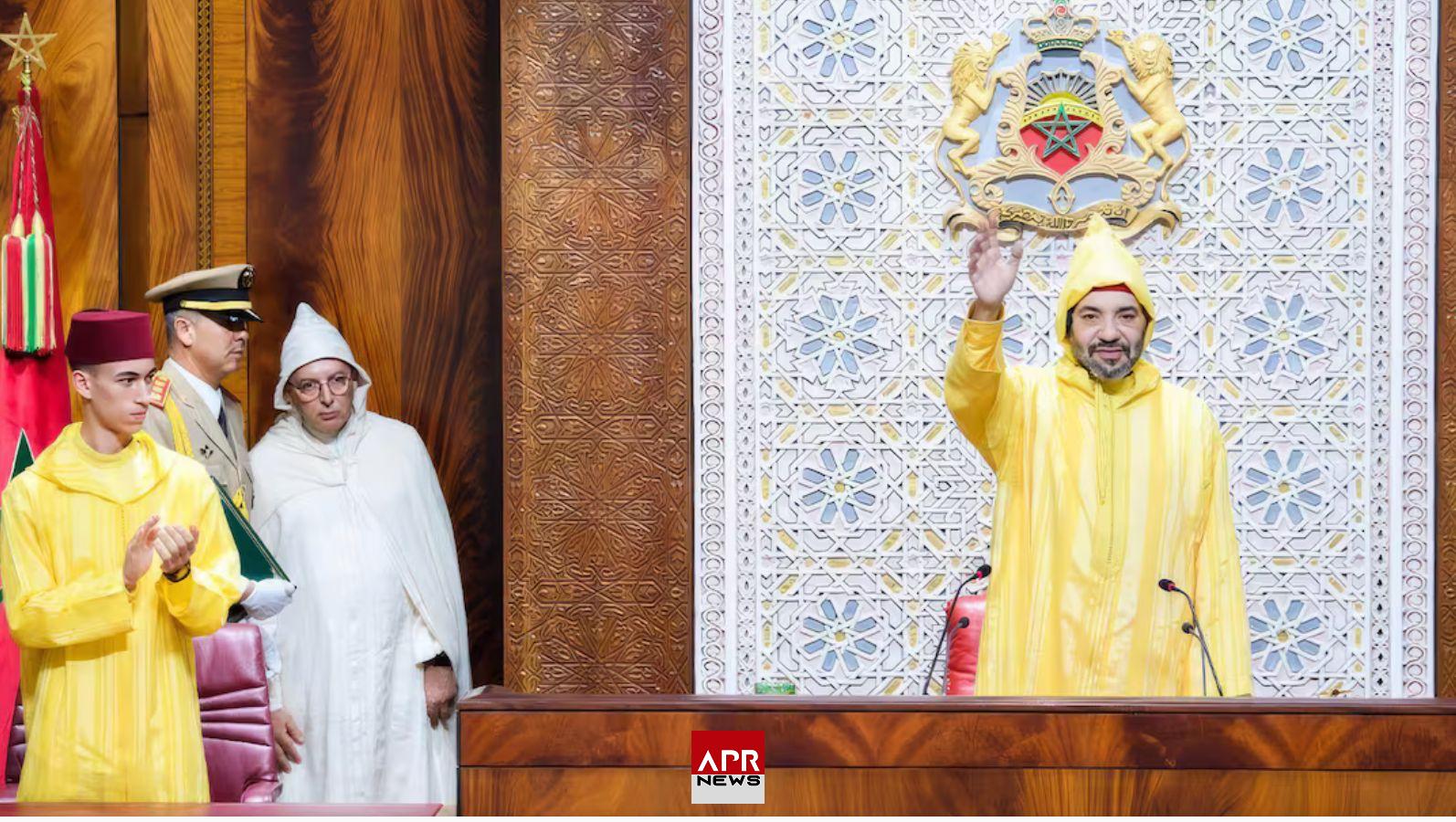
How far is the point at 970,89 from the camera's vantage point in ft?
18.3

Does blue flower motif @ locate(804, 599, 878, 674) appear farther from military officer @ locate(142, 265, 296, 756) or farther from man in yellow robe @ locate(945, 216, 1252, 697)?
military officer @ locate(142, 265, 296, 756)

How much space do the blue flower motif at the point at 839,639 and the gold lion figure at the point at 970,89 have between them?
4.51 ft

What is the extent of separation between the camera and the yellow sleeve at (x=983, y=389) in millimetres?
3980

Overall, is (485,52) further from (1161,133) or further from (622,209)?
(1161,133)

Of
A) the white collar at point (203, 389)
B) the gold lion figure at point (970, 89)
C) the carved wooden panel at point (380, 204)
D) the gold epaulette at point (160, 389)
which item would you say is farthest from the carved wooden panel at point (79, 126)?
the gold lion figure at point (970, 89)

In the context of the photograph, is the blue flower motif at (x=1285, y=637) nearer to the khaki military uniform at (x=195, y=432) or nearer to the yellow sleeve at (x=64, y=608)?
the khaki military uniform at (x=195, y=432)

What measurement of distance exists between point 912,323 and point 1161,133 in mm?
920

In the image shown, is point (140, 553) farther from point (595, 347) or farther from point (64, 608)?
point (595, 347)

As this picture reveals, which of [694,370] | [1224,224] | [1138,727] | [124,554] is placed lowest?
[1138,727]

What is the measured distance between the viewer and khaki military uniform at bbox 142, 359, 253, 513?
507cm

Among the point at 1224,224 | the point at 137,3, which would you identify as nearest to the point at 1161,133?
the point at 1224,224

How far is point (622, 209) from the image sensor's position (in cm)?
554

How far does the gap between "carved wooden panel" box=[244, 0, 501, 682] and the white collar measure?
60 cm

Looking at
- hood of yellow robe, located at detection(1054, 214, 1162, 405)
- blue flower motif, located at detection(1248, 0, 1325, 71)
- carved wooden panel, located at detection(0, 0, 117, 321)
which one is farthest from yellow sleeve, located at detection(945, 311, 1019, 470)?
carved wooden panel, located at detection(0, 0, 117, 321)
